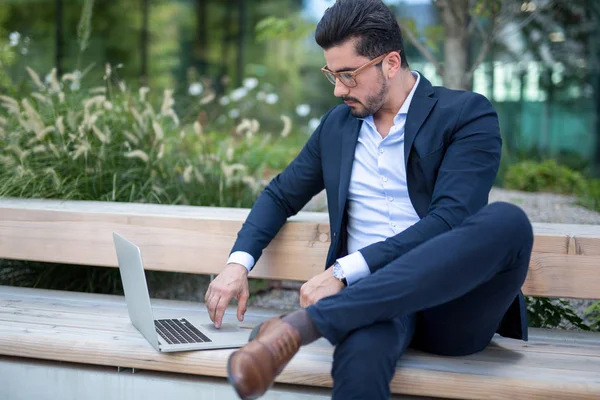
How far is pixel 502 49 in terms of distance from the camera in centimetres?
909

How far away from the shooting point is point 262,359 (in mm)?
2027

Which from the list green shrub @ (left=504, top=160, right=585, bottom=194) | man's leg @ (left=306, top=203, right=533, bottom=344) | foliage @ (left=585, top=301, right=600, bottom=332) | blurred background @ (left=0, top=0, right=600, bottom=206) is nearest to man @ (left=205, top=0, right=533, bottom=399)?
man's leg @ (left=306, top=203, right=533, bottom=344)

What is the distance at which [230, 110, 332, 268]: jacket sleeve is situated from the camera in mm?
2854

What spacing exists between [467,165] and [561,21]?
23.3 ft

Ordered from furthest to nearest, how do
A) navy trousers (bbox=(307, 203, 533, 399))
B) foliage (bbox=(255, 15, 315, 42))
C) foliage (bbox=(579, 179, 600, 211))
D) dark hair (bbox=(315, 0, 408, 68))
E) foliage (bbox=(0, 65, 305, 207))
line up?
1. foliage (bbox=(255, 15, 315, 42))
2. foliage (bbox=(579, 179, 600, 211))
3. foliage (bbox=(0, 65, 305, 207))
4. dark hair (bbox=(315, 0, 408, 68))
5. navy trousers (bbox=(307, 203, 533, 399))

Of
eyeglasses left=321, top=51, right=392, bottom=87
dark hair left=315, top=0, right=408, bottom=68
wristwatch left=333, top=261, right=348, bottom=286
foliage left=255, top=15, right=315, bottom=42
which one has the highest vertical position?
foliage left=255, top=15, right=315, bottom=42

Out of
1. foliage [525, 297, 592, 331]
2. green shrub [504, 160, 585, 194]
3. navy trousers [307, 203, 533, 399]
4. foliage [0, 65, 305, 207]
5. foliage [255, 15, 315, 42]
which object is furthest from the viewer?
green shrub [504, 160, 585, 194]

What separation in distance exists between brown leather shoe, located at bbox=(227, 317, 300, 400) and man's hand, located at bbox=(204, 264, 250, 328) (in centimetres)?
51

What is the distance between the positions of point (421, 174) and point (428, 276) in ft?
1.92

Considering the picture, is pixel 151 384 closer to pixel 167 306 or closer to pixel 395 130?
pixel 167 306

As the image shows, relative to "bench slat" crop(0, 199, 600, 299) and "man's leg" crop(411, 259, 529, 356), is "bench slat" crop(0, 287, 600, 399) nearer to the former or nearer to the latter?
"man's leg" crop(411, 259, 529, 356)

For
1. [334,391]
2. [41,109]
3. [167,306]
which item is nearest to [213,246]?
[167,306]

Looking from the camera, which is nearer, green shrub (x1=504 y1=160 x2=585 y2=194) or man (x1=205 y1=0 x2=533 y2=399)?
man (x1=205 y1=0 x2=533 y2=399)

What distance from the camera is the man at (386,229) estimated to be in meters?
2.13
